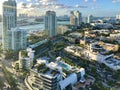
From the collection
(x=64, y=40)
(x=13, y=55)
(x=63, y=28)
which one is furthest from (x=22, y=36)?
(x=63, y=28)

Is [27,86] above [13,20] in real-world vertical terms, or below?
below

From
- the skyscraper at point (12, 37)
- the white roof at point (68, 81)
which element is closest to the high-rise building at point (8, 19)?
the skyscraper at point (12, 37)

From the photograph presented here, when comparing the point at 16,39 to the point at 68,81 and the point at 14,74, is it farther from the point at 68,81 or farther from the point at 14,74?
the point at 68,81

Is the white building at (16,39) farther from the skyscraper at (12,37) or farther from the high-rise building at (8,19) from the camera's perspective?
the high-rise building at (8,19)

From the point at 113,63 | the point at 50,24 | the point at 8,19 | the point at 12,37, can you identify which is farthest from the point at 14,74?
the point at 50,24

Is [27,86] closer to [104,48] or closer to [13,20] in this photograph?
[104,48]

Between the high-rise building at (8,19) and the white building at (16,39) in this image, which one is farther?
the high-rise building at (8,19)

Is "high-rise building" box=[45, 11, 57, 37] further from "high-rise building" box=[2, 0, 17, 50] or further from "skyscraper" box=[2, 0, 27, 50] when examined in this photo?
"skyscraper" box=[2, 0, 27, 50]
